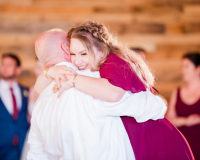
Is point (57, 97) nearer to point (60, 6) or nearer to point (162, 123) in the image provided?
point (162, 123)

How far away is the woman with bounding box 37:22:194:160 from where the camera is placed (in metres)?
1.22

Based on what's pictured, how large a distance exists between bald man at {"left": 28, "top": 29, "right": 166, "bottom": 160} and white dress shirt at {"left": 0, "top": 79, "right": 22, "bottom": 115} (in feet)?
6.00

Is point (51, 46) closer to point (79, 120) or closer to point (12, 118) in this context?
point (79, 120)

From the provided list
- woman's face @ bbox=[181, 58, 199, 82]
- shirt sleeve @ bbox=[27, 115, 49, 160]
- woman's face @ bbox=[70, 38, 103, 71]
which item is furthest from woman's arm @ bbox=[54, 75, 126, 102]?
woman's face @ bbox=[181, 58, 199, 82]

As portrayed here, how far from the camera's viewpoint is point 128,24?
13.4 ft

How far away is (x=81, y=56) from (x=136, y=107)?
38cm

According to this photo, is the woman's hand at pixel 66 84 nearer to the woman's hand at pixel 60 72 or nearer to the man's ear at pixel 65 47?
the woman's hand at pixel 60 72

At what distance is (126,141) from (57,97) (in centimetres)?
39

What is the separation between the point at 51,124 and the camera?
125 centimetres

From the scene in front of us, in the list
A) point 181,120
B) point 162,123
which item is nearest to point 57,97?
point 162,123

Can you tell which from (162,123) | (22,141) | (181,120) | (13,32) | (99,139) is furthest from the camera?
(13,32)

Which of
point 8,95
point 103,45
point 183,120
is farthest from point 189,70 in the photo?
point 8,95

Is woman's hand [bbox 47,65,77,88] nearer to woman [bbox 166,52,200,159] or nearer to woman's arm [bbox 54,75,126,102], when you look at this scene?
woman's arm [bbox 54,75,126,102]

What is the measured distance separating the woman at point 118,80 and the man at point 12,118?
6.31ft
